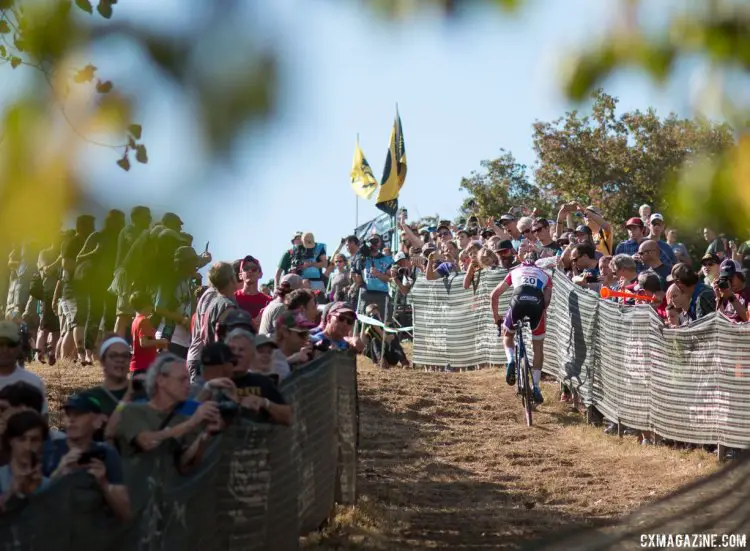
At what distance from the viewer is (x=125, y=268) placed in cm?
236

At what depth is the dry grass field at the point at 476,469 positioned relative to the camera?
9.34m

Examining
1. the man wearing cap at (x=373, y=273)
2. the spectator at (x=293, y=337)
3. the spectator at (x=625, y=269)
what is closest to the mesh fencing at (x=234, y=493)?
the spectator at (x=293, y=337)

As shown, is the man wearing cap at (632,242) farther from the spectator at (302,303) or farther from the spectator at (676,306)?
the spectator at (302,303)

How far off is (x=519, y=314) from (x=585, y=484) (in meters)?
3.58

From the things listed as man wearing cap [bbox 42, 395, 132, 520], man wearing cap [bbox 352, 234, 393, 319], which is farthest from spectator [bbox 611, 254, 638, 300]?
man wearing cap [bbox 42, 395, 132, 520]

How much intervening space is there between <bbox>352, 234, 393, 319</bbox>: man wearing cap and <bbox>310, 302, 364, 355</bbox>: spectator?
9.86 meters

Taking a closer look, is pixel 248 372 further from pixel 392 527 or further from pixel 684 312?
pixel 684 312

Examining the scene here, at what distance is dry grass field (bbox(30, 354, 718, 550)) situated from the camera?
30.6 ft

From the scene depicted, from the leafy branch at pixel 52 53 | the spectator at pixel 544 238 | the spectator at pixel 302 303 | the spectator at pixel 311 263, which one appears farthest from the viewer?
the spectator at pixel 311 263

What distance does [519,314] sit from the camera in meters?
14.6

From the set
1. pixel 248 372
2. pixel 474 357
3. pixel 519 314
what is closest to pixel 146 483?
pixel 248 372

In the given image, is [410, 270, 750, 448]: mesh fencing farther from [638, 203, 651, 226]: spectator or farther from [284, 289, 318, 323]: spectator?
[638, 203, 651, 226]: spectator

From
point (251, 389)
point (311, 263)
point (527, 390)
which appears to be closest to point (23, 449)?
point (251, 389)

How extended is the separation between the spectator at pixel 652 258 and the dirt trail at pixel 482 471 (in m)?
1.84
